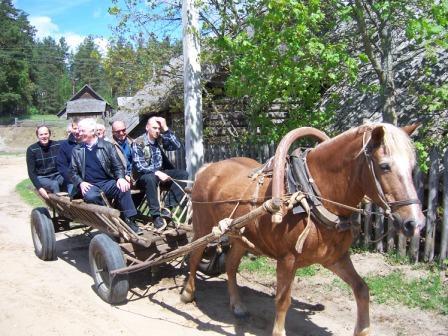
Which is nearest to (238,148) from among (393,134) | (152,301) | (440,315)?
(152,301)

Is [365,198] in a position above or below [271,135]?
below

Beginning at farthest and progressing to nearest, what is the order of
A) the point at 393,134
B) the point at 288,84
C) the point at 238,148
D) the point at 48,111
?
1. the point at 48,111
2. the point at 238,148
3. the point at 288,84
4. the point at 393,134

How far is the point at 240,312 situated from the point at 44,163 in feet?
14.5

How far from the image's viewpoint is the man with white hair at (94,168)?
601 cm

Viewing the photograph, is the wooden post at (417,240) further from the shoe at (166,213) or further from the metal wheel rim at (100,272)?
the metal wheel rim at (100,272)

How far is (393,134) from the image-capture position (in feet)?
10.8

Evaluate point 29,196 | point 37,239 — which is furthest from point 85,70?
point 37,239

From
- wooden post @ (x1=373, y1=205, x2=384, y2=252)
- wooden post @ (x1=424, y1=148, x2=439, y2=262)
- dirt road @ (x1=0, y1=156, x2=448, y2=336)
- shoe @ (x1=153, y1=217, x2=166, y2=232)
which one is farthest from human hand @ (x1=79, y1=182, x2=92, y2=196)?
wooden post @ (x1=424, y1=148, x2=439, y2=262)

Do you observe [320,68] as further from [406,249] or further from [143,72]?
[143,72]

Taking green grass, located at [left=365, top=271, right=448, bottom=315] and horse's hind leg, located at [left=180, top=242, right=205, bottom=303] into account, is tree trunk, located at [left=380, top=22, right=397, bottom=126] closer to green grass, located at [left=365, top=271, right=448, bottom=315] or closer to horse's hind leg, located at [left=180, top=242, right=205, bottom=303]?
green grass, located at [left=365, top=271, right=448, bottom=315]

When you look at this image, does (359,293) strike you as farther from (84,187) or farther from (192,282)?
(84,187)

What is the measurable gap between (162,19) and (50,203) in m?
4.53

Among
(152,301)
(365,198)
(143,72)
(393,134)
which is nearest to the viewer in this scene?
(393,134)

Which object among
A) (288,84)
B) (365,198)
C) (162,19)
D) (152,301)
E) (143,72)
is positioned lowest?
(152,301)
